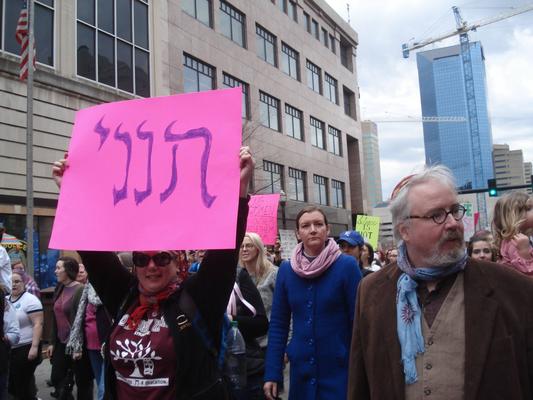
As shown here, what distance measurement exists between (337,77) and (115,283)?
38.2 metres

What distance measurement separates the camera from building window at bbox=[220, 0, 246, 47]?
2645 cm

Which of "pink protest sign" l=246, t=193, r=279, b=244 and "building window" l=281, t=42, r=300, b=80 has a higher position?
"building window" l=281, t=42, r=300, b=80

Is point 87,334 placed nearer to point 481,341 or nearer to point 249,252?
point 249,252

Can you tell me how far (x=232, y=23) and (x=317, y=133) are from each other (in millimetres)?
11034

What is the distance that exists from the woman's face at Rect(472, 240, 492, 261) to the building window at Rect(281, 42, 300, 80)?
90.3ft

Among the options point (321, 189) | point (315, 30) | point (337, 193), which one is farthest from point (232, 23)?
point (337, 193)

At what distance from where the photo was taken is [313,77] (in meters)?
35.9

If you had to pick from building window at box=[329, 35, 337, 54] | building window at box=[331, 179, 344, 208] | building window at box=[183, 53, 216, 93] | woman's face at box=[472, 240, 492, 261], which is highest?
building window at box=[329, 35, 337, 54]

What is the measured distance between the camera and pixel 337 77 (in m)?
39.4

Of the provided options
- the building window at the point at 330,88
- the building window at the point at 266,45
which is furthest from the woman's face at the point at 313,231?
the building window at the point at 330,88

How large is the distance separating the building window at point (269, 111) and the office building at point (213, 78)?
2.6 inches

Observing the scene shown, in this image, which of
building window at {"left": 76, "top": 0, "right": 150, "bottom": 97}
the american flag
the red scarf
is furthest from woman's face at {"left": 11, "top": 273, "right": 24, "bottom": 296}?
building window at {"left": 76, "top": 0, "right": 150, "bottom": 97}

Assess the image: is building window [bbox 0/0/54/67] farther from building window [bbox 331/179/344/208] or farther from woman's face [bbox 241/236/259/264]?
building window [bbox 331/179/344/208]

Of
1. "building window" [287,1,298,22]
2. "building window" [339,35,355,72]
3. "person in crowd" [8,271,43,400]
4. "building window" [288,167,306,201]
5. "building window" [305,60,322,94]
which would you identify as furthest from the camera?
"building window" [339,35,355,72]
